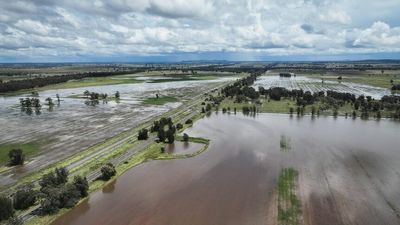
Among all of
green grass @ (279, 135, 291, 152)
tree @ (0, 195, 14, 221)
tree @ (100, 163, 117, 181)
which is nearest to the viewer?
tree @ (0, 195, 14, 221)

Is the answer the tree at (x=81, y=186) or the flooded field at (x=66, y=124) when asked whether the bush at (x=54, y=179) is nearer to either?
the tree at (x=81, y=186)

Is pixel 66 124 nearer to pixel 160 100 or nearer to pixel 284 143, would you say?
pixel 160 100

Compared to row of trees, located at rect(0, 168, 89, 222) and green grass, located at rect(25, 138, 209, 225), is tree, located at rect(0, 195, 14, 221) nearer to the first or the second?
row of trees, located at rect(0, 168, 89, 222)

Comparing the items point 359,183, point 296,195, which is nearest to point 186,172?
point 296,195

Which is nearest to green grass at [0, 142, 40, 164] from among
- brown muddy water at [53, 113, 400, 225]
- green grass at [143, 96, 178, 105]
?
brown muddy water at [53, 113, 400, 225]

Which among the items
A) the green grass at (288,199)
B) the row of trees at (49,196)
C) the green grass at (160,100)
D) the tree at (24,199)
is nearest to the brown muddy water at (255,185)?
the green grass at (288,199)

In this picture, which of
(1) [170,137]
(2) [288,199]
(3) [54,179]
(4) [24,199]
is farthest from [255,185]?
(4) [24,199]
